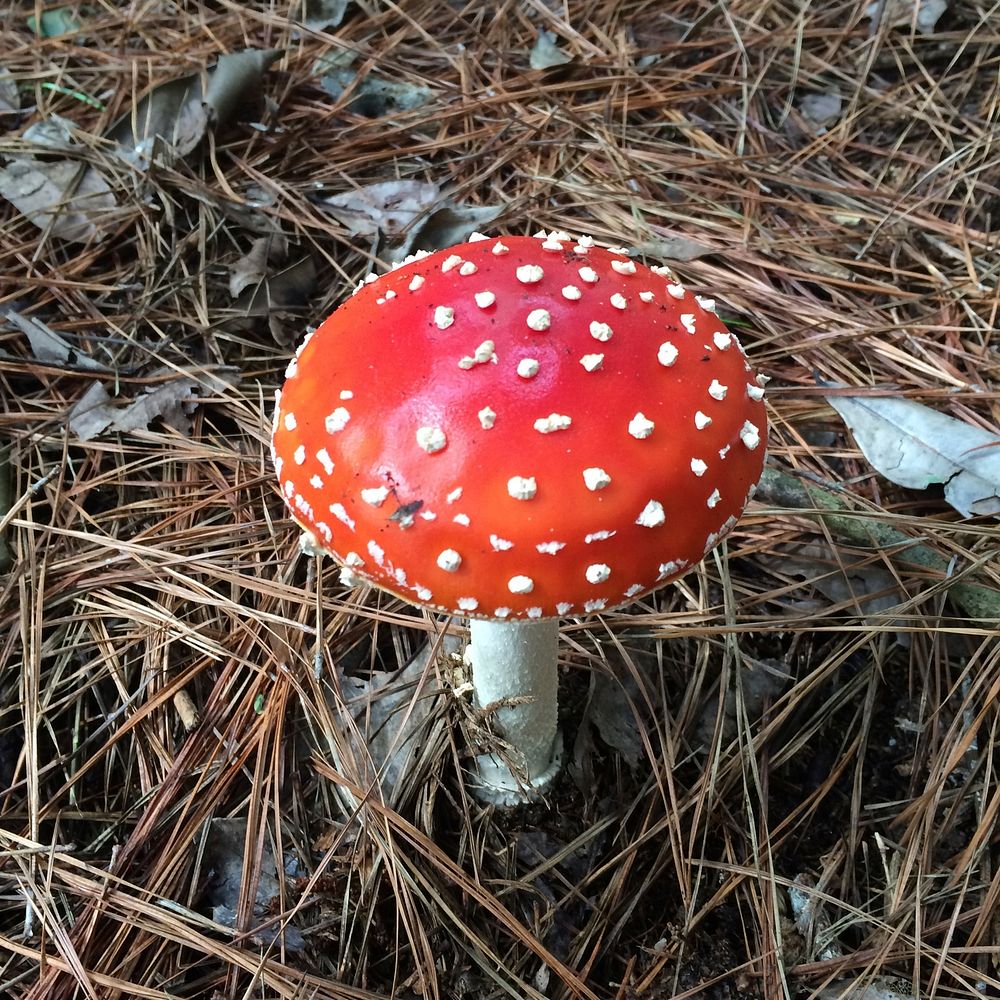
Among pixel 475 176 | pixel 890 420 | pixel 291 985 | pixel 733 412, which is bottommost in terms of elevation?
pixel 291 985

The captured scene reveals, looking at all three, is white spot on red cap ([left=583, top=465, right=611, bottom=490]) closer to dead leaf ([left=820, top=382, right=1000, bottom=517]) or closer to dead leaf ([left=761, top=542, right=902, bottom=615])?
dead leaf ([left=761, top=542, right=902, bottom=615])

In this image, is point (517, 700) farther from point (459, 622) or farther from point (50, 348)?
point (50, 348)

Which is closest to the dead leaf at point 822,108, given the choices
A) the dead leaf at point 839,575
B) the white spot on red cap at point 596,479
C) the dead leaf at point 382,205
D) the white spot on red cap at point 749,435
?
the dead leaf at point 382,205

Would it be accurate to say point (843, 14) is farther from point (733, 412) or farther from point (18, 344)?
point (18, 344)

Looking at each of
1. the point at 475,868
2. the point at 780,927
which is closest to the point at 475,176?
the point at 475,868

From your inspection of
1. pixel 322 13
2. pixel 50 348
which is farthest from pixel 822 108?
pixel 50 348
